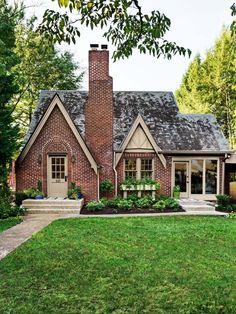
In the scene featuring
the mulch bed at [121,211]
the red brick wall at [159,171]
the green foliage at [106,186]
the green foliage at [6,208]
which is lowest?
the mulch bed at [121,211]

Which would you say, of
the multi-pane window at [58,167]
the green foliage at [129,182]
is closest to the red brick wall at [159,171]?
the green foliage at [129,182]

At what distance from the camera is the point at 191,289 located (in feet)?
16.1

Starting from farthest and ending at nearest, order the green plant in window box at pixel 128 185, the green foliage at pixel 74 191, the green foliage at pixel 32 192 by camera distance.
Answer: the green plant in window box at pixel 128 185 → the green foliage at pixel 74 191 → the green foliage at pixel 32 192

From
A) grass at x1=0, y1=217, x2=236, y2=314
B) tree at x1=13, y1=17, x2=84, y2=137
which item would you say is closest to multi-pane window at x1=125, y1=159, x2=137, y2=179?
grass at x1=0, y1=217, x2=236, y2=314

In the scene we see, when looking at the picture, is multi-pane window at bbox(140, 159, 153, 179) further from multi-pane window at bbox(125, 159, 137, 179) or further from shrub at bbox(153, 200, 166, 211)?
shrub at bbox(153, 200, 166, 211)

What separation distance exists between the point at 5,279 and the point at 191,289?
321 centimetres

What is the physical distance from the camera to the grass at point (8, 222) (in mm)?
10023

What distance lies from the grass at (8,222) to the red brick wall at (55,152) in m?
3.65

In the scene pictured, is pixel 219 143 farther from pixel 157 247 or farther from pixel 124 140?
pixel 157 247

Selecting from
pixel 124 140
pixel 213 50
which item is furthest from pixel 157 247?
pixel 213 50

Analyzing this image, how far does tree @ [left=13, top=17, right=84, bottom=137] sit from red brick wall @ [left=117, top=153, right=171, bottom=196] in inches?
417

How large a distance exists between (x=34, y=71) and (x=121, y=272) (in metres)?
22.7

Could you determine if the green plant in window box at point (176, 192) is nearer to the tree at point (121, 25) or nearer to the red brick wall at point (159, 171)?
the red brick wall at point (159, 171)

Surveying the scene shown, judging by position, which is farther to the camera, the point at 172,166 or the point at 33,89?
the point at 33,89
